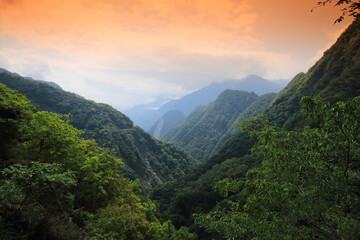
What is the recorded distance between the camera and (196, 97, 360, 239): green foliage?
6.14 meters

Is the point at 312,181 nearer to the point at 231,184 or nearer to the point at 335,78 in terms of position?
the point at 231,184

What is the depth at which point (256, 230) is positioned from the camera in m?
7.63

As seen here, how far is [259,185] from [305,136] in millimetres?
2765

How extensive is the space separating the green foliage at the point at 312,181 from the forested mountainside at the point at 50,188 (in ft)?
30.9

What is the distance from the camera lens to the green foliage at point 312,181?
614cm

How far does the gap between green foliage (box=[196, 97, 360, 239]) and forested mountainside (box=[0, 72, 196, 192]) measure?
115 m

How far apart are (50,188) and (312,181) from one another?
12.3 meters

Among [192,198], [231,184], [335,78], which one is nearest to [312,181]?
[231,184]

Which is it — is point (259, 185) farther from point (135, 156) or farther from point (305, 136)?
point (135, 156)

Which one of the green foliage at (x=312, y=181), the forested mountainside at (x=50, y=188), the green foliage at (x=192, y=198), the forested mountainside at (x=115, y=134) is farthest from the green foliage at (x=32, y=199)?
the forested mountainside at (x=115, y=134)

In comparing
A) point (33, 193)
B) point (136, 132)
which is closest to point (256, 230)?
point (33, 193)

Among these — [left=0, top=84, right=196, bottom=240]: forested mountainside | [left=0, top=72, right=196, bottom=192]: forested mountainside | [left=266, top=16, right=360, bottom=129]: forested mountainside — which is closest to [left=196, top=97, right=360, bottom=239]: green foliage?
[left=0, top=84, right=196, bottom=240]: forested mountainside

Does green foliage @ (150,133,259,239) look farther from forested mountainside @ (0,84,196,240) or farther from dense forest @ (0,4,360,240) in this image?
forested mountainside @ (0,84,196,240)

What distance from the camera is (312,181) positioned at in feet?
23.4
